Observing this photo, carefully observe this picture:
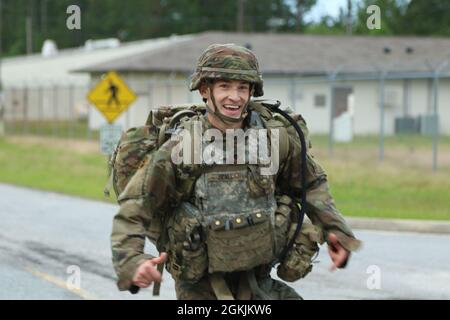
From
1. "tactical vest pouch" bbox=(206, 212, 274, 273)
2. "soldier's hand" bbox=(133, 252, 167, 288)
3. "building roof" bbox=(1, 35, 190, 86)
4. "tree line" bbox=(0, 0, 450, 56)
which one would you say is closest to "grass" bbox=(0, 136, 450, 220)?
"tactical vest pouch" bbox=(206, 212, 274, 273)

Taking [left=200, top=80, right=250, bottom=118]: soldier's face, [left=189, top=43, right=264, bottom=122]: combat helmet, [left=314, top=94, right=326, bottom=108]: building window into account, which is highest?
[left=189, top=43, right=264, bottom=122]: combat helmet

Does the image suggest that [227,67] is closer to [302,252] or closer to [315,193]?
[315,193]

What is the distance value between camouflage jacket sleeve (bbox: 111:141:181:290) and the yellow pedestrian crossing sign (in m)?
14.7

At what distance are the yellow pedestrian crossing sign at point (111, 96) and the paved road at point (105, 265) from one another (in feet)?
15.1

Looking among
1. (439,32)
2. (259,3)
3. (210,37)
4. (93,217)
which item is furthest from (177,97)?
(259,3)

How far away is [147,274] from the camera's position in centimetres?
374

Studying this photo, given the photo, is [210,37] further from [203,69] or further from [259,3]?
[203,69]

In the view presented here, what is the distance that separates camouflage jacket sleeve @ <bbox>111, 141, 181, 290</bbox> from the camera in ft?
12.5

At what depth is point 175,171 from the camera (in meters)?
4.00

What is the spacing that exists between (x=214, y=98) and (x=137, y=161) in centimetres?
45

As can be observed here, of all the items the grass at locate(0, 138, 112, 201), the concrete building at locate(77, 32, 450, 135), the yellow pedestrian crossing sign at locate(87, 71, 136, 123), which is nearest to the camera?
the yellow pedestrian crossing sign at locate(87, 71, 136, 123)

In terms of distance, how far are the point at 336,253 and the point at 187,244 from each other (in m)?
0.66

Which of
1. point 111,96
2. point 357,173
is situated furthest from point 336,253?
point 357,173

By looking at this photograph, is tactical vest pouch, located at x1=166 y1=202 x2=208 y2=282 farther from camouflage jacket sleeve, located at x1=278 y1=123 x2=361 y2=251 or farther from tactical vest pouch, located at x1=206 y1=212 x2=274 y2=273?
camouflage jacket sleeve, located at x1=278 y1=123 x2=361 y2=251
